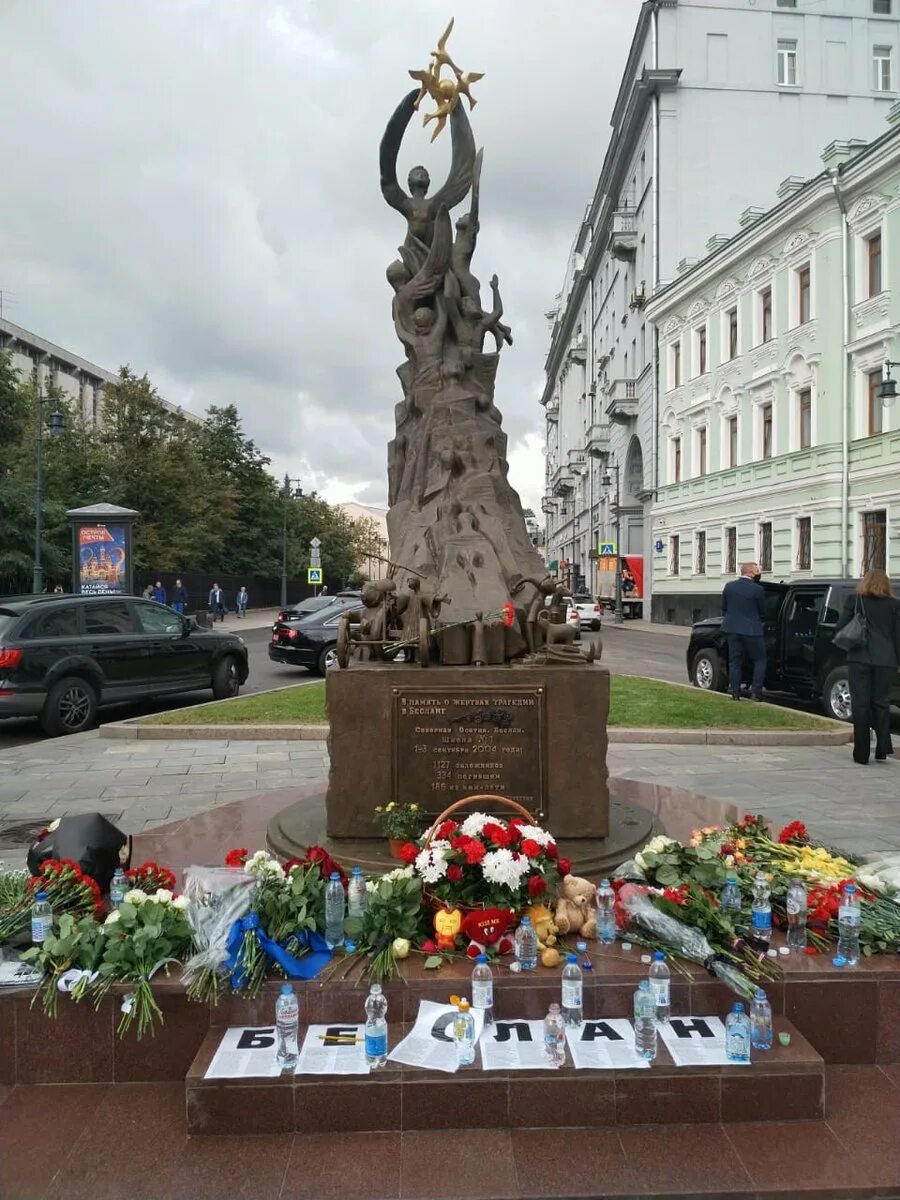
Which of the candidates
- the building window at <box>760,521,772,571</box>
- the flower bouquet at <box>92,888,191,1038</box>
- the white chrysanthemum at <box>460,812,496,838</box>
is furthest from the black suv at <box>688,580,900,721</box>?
the building window at <box>760,521,772,571</box>

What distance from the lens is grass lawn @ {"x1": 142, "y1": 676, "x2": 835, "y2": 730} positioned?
33.4 ft

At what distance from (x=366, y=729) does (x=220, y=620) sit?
3734 cm

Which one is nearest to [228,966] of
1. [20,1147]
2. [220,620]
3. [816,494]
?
[20,1147]

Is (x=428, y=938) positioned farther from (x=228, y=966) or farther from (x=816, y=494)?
(x=816, y=494)

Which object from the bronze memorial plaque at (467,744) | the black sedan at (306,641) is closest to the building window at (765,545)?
the black sedan at (306,641)

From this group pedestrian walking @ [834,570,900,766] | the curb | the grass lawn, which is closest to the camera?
pedestrian walking @ [834,570,900,766]

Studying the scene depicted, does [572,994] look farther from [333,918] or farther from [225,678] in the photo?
[225,678]

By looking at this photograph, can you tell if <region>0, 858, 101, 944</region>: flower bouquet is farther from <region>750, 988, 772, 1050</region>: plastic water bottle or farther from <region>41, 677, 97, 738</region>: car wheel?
<region>41, 677, 97, 738</region>: car wheel

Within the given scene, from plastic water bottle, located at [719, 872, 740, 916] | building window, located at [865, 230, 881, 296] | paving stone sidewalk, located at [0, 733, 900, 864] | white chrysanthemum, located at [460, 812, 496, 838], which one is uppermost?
building window, located at [865, 230, 881, 296]

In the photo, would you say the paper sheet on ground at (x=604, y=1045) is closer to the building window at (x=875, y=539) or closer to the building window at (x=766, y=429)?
the building window at (x=875, y=539)

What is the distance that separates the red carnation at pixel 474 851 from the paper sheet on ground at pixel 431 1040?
0.58m

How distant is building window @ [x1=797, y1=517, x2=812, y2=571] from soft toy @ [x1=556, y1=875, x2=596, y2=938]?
999 inches

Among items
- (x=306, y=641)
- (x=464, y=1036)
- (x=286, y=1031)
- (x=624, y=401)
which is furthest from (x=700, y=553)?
(x=286, y=1031)

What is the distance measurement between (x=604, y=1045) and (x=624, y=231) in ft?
145
